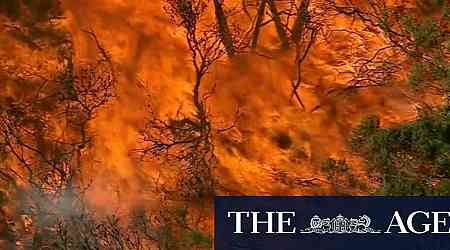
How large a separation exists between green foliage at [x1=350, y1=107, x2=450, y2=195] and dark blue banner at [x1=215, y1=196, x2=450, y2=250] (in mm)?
75

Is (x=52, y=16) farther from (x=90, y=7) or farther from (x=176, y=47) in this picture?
(x=176, y=47)

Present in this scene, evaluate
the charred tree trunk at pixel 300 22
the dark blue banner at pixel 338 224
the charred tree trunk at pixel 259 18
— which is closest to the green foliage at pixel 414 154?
the dark blue banner at pixel 338 224

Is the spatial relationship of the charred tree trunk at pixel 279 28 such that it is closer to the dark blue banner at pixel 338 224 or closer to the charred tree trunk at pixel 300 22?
the charred tree trunk at pixel 300 22

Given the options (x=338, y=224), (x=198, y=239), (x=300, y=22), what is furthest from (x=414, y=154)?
(x=198, y=239)

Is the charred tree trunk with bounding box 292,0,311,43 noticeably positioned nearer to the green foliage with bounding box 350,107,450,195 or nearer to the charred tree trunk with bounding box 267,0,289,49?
the charred tree trunk with bounding box 267,0,289,49

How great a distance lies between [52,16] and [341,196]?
1.60m

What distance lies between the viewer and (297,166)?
3.50 meters

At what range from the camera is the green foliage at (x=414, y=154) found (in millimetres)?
3012

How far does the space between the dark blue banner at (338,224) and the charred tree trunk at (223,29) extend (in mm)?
815

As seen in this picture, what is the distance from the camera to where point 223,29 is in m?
3.68

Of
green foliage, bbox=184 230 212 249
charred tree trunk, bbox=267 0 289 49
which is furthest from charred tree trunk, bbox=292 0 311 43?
green foliage, bbox=184 230 212 249

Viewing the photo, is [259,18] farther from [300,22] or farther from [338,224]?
[338,224]

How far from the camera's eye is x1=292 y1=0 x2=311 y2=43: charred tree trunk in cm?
361

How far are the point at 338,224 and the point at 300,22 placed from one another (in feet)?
3.27
